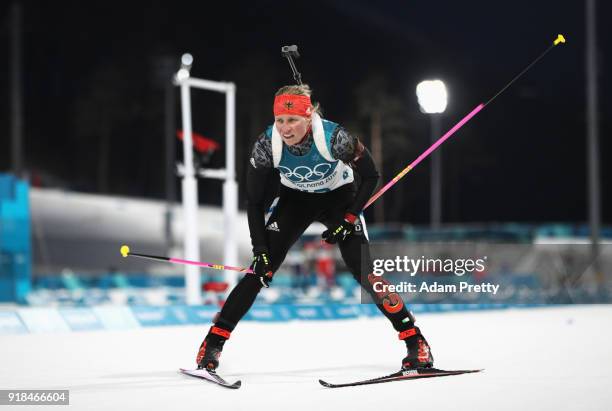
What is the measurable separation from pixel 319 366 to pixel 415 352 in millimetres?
1042

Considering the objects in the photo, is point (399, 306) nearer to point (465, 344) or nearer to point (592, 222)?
point (465, 344)

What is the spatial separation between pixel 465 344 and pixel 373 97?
187 ft

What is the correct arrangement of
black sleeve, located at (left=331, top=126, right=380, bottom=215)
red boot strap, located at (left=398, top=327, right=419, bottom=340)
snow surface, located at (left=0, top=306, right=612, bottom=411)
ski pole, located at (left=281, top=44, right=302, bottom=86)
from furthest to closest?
ski pole, located at (left=281, top=44, right=302, bottom=86)
red boot strap, located at (left=398, top=327, right=419, bottom=340)
black sleeve, located at (left=331, top=126, right=380, bottom=215)
snow surface, located at (left=0, top=306, right=612, bottom=411)

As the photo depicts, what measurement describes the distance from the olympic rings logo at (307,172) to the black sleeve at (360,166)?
0.49 feet

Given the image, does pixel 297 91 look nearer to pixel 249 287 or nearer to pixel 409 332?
pixel 249 287

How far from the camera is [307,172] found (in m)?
6.57

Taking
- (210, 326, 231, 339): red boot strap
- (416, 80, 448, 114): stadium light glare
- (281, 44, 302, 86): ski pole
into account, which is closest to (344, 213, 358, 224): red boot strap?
(281, 44, 302, 86): ski pole

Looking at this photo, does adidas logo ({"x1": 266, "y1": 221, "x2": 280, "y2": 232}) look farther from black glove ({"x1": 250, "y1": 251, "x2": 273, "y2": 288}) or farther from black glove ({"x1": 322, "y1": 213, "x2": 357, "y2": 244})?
black glove ({"x1": 322, "y1": 213, "x2": 357, "y2": 244})

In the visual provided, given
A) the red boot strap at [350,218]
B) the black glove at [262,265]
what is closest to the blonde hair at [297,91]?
the red boot strap at [350,218]

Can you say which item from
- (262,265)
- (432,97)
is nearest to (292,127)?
(262,265)

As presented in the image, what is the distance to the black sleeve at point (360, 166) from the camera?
6473 millimetres

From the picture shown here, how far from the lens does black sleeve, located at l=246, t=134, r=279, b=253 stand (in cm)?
654

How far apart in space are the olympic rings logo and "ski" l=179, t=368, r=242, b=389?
4.85ft

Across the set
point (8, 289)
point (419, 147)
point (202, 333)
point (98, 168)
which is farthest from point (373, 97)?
point (202, 333)
